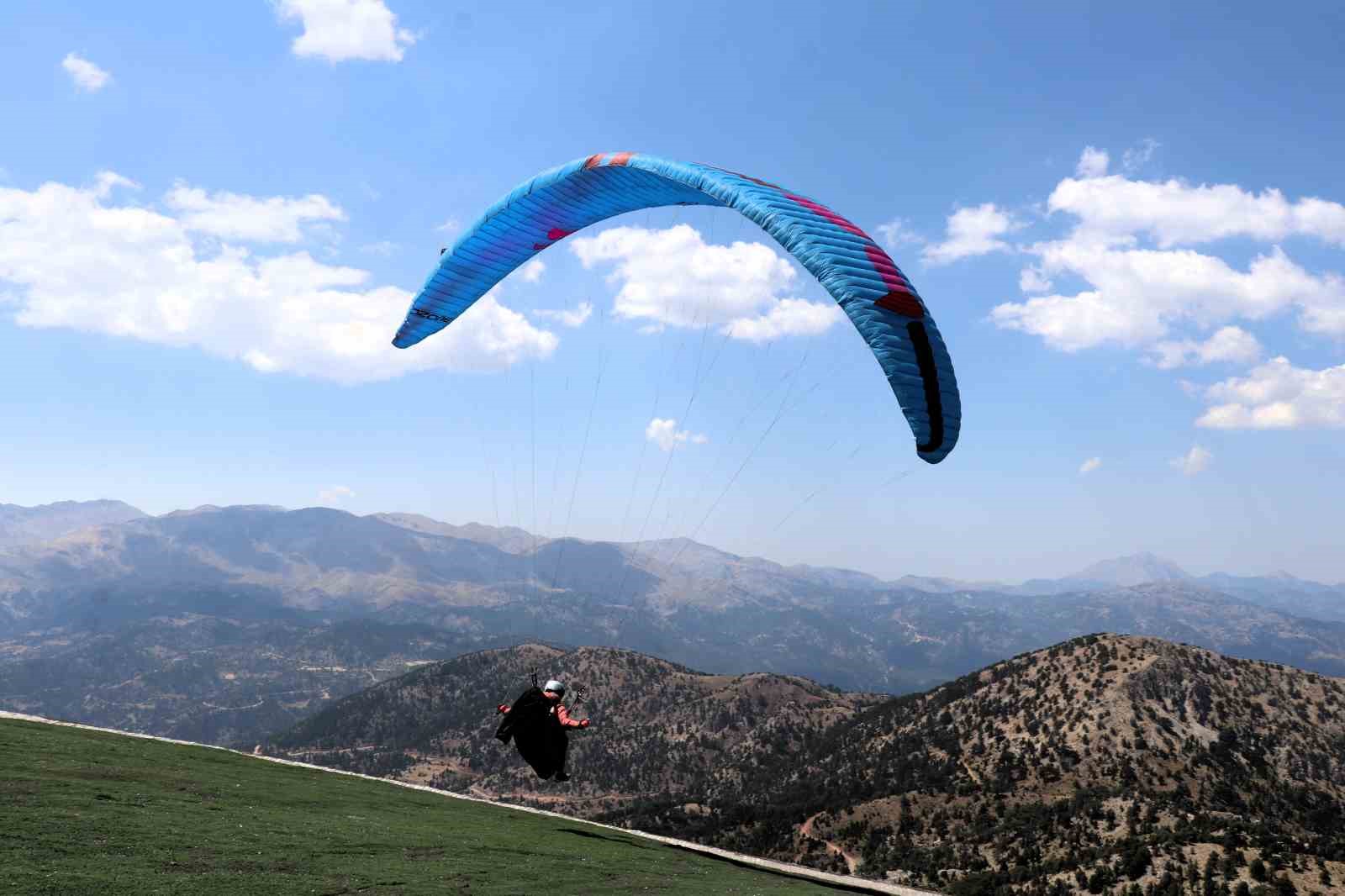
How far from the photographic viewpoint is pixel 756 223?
18625 mm

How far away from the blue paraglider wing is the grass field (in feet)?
48.2

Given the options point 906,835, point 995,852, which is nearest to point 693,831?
point 906,835

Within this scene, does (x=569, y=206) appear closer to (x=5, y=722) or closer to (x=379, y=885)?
(x=379, y=885)

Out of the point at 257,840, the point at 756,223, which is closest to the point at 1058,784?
the point at 257,840

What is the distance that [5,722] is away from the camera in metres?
33.5

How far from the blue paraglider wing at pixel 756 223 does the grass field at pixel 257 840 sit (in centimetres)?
1468

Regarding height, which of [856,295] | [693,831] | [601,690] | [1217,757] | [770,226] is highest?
[770,226]

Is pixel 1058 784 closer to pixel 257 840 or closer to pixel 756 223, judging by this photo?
pixel 257 840

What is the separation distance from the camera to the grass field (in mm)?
16234

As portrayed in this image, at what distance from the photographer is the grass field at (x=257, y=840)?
1623 cm

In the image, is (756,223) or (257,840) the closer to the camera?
(756,223)

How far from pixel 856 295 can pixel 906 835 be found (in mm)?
51274

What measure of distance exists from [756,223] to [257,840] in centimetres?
1979

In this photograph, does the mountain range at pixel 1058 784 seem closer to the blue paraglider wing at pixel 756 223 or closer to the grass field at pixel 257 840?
the grass field at pixel 257 840
